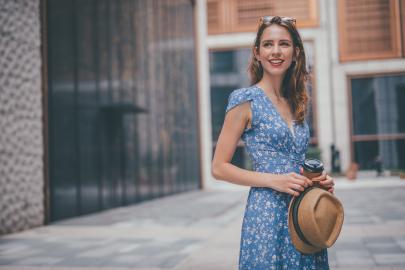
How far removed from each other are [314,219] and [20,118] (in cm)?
913

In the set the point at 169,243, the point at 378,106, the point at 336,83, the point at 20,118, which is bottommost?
the point at 169,243

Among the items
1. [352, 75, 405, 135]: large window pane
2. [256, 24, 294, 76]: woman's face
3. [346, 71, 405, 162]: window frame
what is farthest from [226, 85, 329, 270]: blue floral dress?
[346, 71, 405, 162]: window frame

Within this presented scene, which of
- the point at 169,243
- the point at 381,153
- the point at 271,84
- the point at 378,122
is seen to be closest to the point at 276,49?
the point at 271,84

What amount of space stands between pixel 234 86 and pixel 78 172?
26079 millimetres

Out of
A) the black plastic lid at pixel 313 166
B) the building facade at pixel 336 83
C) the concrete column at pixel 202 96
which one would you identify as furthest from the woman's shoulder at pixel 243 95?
the building facade at pixel 336 83

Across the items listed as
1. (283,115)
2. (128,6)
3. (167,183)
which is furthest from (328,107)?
(283,115)

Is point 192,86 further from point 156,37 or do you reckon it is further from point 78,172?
point 78,172

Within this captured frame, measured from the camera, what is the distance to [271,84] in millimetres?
2172

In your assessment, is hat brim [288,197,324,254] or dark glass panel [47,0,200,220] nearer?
hat brim [288,197,324,254]

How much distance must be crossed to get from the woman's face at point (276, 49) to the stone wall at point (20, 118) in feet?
26.8

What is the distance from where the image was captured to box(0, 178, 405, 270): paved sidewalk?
20.7ft

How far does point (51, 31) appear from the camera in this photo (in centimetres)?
1138

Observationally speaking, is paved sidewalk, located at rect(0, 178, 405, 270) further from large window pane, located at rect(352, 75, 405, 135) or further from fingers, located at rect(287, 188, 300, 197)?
large window pane, located at rect(352, 75, 405, 135)

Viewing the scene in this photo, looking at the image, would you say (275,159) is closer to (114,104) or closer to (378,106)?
(114,104)
